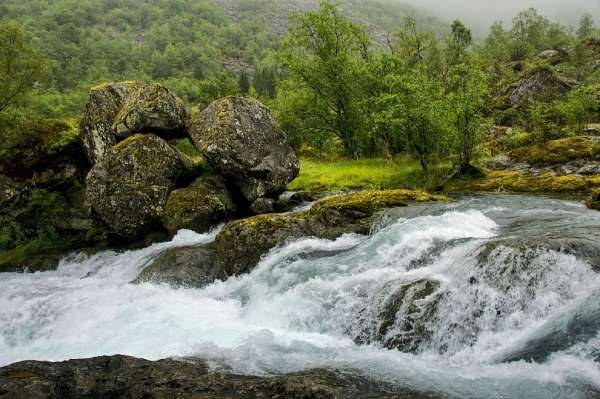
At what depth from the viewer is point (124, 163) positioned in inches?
741

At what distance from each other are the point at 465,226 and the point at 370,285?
14.3 ft

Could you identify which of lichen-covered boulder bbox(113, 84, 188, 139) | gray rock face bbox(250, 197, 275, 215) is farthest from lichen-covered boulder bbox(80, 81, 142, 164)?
gray rock face bbox(250, 197, 275, 215)

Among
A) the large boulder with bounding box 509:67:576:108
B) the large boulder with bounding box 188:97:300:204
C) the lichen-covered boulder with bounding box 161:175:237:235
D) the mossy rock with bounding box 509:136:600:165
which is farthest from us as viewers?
the large boulder with bounding box 509:67:576:108

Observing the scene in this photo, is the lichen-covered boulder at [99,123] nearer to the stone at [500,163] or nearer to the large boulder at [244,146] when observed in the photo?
the large boulder at [244,146]

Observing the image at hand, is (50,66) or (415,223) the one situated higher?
(50,66)

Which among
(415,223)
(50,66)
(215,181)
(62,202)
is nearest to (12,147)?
(62,202)

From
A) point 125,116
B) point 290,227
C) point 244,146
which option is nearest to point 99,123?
point 125,116

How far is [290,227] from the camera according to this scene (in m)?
15.1

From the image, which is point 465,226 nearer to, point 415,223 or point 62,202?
point 415,223

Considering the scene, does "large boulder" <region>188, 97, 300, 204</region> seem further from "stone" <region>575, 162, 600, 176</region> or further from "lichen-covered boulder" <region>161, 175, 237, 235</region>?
"stone" <region>575, 162, 600, 176</region>

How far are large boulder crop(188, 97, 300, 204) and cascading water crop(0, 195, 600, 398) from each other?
6475mm

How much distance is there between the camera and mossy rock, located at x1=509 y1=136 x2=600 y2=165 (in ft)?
73.9

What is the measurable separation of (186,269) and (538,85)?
50935 mm

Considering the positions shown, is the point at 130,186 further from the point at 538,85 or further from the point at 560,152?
the point at 538,85
